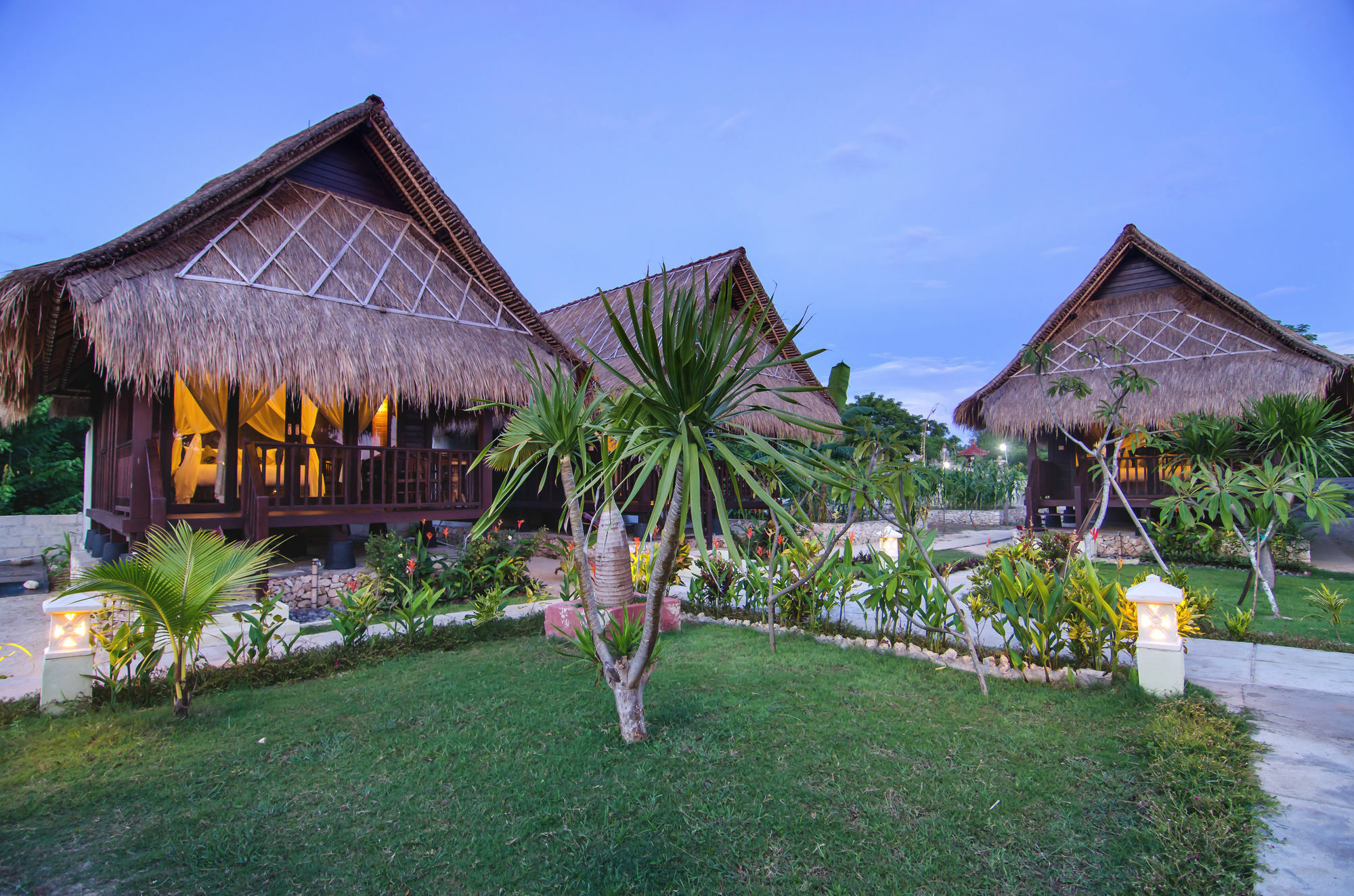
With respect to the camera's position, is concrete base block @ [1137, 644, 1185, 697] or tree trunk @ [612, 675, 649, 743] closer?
tree trunk @ [612, 675, 649, 743]

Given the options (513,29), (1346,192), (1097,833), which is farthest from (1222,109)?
(1097,833)

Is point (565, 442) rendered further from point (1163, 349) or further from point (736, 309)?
point (1163, 349)

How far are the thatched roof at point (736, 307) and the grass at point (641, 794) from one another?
7700mm

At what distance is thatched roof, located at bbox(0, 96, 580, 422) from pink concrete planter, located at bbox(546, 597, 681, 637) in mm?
1947

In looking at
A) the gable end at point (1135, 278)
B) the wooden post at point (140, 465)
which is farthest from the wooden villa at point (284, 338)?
the gable end at point (1135, 278)

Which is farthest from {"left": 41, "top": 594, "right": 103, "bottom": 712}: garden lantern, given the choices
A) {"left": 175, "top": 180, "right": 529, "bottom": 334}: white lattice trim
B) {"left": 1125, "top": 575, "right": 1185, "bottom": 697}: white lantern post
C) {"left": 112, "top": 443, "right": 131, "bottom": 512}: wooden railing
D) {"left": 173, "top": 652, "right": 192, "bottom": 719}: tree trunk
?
{"left": 1125, "top": 575, "right": 1185, "bottom": 697}: white lantern post

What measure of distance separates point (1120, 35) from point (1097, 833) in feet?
33.2

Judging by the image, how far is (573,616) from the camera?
454 cm

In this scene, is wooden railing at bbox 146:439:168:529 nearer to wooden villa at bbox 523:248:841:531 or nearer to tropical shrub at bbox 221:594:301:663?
tropical shrub at bbox 221:594:301:663

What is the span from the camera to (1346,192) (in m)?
10.7

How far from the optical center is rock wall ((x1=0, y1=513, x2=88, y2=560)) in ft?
31.4

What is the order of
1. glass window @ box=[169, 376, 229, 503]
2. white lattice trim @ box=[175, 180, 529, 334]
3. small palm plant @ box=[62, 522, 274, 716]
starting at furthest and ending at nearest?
glass window @ box=[169, 376, 229, 503] → white lattice trim @ box=[175, 180, 529, 334] → small palm plant @ box=[62, 522, 274, 716]

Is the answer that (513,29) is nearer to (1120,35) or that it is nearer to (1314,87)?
(1120,35)

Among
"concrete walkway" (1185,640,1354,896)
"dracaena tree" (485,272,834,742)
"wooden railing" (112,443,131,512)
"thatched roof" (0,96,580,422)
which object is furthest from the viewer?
"wooden railing" (112,443,131,512)
